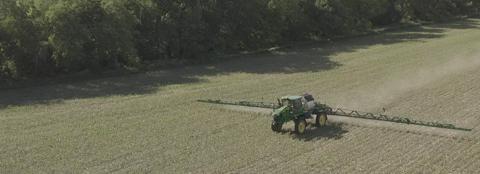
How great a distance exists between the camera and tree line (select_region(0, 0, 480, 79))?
35188 millimetres

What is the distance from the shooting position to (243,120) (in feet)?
85.0

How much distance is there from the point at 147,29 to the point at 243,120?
18.5 metres

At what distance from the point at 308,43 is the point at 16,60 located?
25.1 meters

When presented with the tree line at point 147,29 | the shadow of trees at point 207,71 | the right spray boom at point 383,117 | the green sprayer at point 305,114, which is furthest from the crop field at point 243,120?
the tree line at point 147,29

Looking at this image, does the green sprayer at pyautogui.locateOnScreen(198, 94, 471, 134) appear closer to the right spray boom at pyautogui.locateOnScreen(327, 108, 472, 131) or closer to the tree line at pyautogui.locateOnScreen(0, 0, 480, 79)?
the right spray boom at pyautogui.locateOnScreen(327, 108, 472, 131)

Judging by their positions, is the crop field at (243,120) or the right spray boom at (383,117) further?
the right spray boom at (383,117)

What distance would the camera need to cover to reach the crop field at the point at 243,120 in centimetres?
2038

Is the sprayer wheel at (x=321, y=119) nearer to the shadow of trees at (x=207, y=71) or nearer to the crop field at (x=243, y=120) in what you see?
the crop field at (x=243, y=120)

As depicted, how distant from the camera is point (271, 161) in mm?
20375

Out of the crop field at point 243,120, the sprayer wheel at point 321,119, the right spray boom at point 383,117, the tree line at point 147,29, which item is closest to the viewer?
the crop field at point 243,120

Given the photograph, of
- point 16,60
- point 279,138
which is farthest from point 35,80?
point 279,138

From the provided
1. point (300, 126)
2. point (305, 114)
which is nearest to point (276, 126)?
point (300, 126)

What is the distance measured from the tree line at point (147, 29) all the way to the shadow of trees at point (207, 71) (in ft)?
5.97

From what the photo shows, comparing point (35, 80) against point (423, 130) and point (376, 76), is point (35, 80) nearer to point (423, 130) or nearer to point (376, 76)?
point (376, 76)
